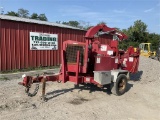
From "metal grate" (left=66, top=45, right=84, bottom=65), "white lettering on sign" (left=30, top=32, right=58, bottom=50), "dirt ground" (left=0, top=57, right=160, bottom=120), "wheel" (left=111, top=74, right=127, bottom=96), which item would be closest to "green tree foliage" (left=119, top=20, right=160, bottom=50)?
"white lettering on sign" (left=30, top=32, right=58, bottom=50)

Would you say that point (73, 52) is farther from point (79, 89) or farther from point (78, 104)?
point (78, 104)

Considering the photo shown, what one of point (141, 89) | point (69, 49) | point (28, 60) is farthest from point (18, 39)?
point (141, 89)

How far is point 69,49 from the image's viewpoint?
27.0 ft

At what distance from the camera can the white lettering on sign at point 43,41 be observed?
14083 millimetres

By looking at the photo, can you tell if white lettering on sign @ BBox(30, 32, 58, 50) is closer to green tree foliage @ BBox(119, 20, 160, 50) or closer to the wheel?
the wheel

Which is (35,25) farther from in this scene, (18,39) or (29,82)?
(29,82)

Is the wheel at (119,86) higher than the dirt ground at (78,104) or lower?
higher

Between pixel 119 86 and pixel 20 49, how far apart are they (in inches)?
272

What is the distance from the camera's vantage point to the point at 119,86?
8.92m

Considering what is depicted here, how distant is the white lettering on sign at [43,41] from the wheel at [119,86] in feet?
23.1

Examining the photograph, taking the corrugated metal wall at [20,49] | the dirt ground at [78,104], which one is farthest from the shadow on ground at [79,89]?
the corrugated metal wall at [20,49]

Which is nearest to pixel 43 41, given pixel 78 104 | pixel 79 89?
pixel 79 89

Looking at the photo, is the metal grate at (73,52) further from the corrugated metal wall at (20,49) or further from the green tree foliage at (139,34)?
the green tree foliage at (139,34)

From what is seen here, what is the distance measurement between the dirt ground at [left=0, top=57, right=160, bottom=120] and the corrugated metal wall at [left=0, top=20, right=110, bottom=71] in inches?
113
